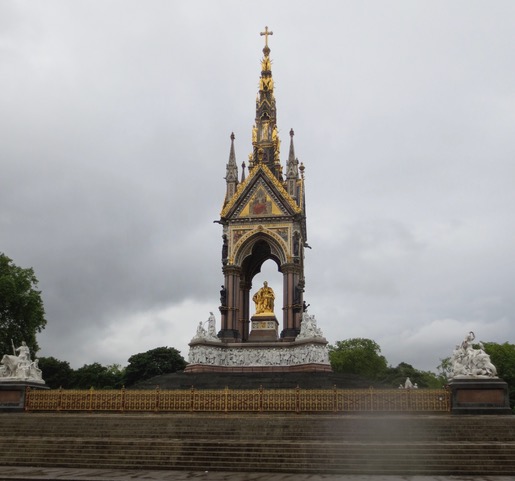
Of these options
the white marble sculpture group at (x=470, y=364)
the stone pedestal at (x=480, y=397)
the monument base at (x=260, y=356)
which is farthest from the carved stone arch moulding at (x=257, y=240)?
the stone pedestal at (x=480, y=397)

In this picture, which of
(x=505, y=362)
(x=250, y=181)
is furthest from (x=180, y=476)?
(x=505, y=362)

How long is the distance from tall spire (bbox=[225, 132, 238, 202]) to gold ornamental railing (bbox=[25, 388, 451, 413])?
16912 millimetres

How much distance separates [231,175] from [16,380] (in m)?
18.6

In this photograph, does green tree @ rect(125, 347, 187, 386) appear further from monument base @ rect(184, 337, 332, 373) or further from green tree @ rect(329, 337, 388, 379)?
monument base @ rect(184, 337, 332, 373)

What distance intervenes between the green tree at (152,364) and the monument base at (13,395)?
3486 centimetres

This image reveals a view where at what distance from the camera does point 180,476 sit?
47.2 ft

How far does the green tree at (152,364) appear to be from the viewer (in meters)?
58.4

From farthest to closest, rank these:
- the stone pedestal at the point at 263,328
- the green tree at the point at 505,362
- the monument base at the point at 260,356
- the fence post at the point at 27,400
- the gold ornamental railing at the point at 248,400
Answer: the green tree at the point at 505,362
the stone pedestal at the point at 263,328
the monument base at the point at 260,356
the fence post at the point at 27,400
the gold ornamental railing at the point at 248,400

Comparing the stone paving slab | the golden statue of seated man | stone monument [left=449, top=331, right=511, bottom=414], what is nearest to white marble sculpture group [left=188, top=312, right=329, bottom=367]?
the golden statue of seated man

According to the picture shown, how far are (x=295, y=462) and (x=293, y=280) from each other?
19049 millimetres

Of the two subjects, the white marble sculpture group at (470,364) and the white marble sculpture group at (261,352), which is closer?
the white marble sculpture group at (470,364)

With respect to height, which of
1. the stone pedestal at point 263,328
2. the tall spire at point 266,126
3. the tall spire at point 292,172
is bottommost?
the stone pedestal at point 263,328

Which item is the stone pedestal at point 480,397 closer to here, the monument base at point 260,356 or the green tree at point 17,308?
the monument base at point 260,356

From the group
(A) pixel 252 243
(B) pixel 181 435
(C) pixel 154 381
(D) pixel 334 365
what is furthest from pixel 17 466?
(D) pixel 334 365
